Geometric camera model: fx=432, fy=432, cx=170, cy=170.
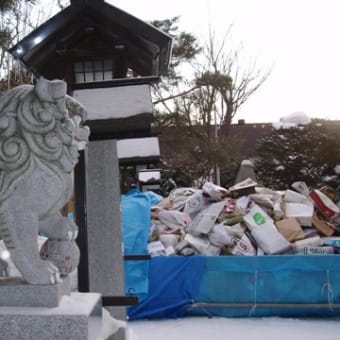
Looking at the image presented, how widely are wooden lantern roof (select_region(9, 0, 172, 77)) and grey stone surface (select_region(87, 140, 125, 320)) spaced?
75 centimetres

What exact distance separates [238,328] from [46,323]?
3.25 m

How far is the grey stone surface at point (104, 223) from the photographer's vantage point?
3438 millimetres

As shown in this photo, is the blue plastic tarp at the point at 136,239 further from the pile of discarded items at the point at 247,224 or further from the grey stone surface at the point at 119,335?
the grey stone surface at the point at 119,335

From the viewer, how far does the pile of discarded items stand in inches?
214

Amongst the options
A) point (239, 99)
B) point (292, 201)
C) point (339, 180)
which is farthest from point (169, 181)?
point (292, 201)

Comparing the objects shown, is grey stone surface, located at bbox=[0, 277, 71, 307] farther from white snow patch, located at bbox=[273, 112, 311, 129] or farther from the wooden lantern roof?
white snow patch, located at bbox=[273, 112, 311, 129]

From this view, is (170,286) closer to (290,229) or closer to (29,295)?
(290,229)

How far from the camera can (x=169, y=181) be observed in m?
15.1

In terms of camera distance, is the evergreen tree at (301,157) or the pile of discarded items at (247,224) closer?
the pile of discarded items at (247,224)

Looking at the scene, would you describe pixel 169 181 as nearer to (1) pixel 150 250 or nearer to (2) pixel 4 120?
(1) pixel 150 250

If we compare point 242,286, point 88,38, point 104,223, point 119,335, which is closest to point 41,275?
point 119,335

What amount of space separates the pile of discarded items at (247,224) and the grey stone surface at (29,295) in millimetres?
3289

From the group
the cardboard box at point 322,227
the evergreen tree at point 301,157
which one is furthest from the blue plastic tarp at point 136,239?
the evergreen tree at point 301,157

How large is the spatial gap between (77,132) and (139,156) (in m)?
3.00
